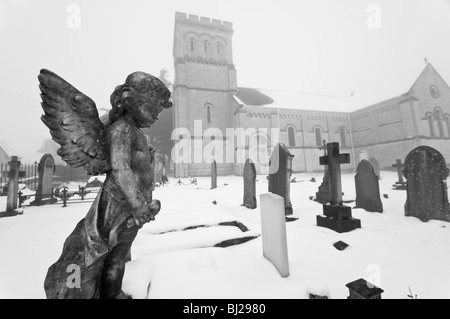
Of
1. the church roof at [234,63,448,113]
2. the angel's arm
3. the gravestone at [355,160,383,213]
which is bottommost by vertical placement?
the gravestone at [355,160,383,213]

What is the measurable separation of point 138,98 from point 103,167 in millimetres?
601

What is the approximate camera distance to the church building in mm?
22031

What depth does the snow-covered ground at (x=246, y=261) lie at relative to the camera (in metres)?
2.03

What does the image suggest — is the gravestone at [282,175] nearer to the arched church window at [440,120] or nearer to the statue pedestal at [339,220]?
the statue pedestal at [339,220]

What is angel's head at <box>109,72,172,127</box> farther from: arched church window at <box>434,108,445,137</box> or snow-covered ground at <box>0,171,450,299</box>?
arched church window at <box>434,108,445,137</box>

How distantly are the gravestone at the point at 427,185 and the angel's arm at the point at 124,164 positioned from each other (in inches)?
240

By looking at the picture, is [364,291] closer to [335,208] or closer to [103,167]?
[103,167]

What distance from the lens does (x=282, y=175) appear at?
5781 mm

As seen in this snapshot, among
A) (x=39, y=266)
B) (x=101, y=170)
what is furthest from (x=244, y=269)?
(x=39, y=266)

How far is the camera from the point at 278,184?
584cm

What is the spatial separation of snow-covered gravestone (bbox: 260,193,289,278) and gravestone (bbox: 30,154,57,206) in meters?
8.79

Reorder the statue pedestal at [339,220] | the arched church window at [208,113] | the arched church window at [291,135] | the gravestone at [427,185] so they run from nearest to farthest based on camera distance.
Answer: the statue pedestal at [339,220] < the gravestone at [427,185] < the arched church window at [208,113] < the arched church window at [291,135]

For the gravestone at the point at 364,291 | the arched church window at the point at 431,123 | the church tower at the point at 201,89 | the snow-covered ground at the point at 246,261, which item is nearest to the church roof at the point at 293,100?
the church tower at the point at 201,89

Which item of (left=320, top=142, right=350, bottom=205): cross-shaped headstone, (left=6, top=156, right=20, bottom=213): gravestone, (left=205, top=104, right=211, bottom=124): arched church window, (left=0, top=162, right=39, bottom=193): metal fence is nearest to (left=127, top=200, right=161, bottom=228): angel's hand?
(left=320, top=142, right=350, bottom=205): cross-shaped headstone
